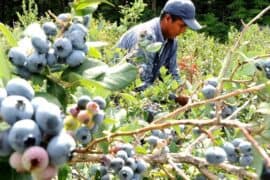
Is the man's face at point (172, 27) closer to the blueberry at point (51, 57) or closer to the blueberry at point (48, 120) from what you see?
the blueberry at point (51, 57)

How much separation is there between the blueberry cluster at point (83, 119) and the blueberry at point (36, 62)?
10 centimetres

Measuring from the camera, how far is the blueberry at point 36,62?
831mm

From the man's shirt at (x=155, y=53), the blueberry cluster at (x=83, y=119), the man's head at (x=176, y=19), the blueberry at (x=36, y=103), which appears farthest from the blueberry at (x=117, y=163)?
the man's head at (x=176, y=19)

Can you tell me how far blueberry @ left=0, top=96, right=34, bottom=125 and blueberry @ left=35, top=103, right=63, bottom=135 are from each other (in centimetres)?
1

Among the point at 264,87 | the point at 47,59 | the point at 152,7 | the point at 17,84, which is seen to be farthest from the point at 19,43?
the point at 152,7

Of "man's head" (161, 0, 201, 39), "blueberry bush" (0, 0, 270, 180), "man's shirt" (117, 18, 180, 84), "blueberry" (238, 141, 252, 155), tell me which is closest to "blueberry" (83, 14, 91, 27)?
"blueberry bush" (0, 0, 270, 180)

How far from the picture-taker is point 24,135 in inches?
24.9

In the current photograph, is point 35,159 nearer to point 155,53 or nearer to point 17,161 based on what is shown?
point 17,161

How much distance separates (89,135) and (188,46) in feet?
18.9

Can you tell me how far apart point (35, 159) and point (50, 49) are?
267 mm

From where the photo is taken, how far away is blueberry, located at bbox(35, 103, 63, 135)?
65 centimetres

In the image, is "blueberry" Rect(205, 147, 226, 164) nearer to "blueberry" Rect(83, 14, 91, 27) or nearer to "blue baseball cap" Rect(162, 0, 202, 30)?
"blueberry" Rect(83, 14, 91, 27)

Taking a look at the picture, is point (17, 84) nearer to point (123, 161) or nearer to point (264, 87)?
point (123, 161)

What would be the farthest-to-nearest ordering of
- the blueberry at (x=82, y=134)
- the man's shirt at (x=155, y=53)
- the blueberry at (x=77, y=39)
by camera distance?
1. the man's shirt at (x=155, y=53)
2. the blueberry at (x=77, y=39)
3. the blueberry at (x=82, y=134)
